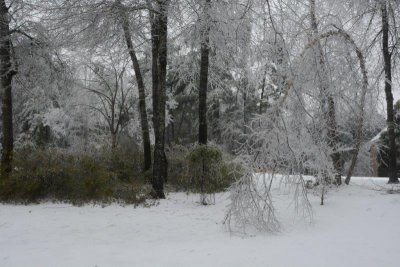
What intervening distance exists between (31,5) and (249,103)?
1858 centimetres

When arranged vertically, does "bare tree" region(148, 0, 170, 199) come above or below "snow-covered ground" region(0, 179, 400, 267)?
above

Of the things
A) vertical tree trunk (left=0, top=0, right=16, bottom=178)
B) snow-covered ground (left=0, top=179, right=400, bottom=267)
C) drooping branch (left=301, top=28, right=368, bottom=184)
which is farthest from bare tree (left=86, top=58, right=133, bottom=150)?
drooping branch (left=301, top=28, right=368, bottom=184)

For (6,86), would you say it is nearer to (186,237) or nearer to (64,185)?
(64,185)

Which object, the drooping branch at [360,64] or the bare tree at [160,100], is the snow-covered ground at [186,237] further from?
the drooping branch at [360,64]

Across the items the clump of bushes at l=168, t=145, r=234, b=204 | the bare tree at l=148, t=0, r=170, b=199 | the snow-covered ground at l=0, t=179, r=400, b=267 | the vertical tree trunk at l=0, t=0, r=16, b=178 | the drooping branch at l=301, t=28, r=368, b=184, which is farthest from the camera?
the vertical tree trunk at l=0, t=0, r=16, b=178

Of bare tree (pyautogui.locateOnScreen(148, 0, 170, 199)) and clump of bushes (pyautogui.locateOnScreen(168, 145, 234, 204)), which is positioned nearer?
bare tree (pyautogui.locateOnScreen(148, 0, 170, 199))

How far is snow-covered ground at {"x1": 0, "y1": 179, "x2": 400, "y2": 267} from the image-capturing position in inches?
218

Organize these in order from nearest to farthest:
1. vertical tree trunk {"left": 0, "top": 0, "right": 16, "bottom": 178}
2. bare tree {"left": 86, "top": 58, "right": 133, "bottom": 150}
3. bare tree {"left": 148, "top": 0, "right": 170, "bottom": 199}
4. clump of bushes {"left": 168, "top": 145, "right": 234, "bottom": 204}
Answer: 1. bare tree {"left": 148, "top": 0, "right": 170, "bottom": 199}
2. clump of bushes {"left": 168, "top": 145, "right": 234, "bottom": 204}
3. vertical tree trunk {"left": 0, "top": 0, "right": 16, "bottom": 178}
4. bare tree {"left": 86, "top": 58, "right": 133, "bottom": 150}

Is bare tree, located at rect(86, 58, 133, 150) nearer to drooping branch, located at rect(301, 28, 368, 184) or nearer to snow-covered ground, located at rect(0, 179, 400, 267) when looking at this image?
snow-covered ground, located at rect(0, 179, 400, 267)

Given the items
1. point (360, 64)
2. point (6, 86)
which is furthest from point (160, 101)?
point (360, 64)

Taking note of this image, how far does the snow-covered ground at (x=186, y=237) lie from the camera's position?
5543 mm

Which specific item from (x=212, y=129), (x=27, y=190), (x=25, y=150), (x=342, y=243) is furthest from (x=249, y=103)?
(x=342, y=243)

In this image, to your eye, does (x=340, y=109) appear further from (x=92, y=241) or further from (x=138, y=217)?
(x=92, y=241)

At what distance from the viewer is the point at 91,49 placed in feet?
29.8
